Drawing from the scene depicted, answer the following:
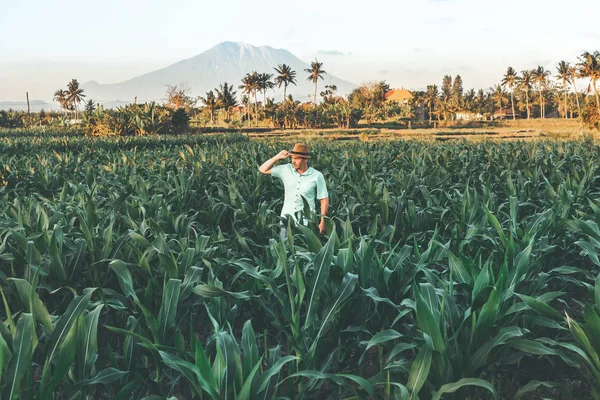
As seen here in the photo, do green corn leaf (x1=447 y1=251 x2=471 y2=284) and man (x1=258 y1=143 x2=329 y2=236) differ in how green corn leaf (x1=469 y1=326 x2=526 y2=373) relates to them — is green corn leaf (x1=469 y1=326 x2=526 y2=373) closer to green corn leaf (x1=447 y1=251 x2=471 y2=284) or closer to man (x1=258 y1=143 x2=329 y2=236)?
green corn leaf (x1=447 y1=251 x2=471 y2=284)

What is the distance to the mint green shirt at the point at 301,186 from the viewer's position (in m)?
4.98

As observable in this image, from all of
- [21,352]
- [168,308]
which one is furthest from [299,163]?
[21,352]

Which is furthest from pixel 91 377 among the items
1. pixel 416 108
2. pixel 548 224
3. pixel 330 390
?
pixel 416 108

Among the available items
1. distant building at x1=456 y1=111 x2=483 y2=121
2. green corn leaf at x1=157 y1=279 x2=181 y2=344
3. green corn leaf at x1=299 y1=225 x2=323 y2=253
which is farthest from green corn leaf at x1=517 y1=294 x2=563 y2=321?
distant building at x1=456 y1=111 x2=483 y2=121

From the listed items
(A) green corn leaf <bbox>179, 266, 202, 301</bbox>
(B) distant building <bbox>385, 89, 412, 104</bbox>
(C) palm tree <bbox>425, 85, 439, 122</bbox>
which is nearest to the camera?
(A) green corn leaf <bbox>179, 266, 202, 301</bbox>

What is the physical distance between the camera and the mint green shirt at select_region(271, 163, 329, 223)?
498 centimetres

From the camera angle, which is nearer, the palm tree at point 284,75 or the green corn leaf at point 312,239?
the green corn leaf at point 312,239

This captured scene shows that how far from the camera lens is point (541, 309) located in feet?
7.23

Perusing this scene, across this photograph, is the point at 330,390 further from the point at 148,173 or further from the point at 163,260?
the point at 148,173

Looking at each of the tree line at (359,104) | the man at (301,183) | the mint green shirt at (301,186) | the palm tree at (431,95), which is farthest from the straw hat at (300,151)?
the palm tree at (431,95)

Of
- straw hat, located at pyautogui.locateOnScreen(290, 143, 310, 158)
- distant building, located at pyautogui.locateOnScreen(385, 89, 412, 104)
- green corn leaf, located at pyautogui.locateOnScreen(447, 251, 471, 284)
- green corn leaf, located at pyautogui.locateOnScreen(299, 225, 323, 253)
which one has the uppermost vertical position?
distant building, located at pyautogui.locateOnScreen(385, 89, 412, 104)

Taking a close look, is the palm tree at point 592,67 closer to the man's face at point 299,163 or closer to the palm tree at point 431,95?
the palm tree at point 431,95

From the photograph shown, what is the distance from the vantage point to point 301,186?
16.4 feet

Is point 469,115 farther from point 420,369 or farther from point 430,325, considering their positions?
point 420,369
